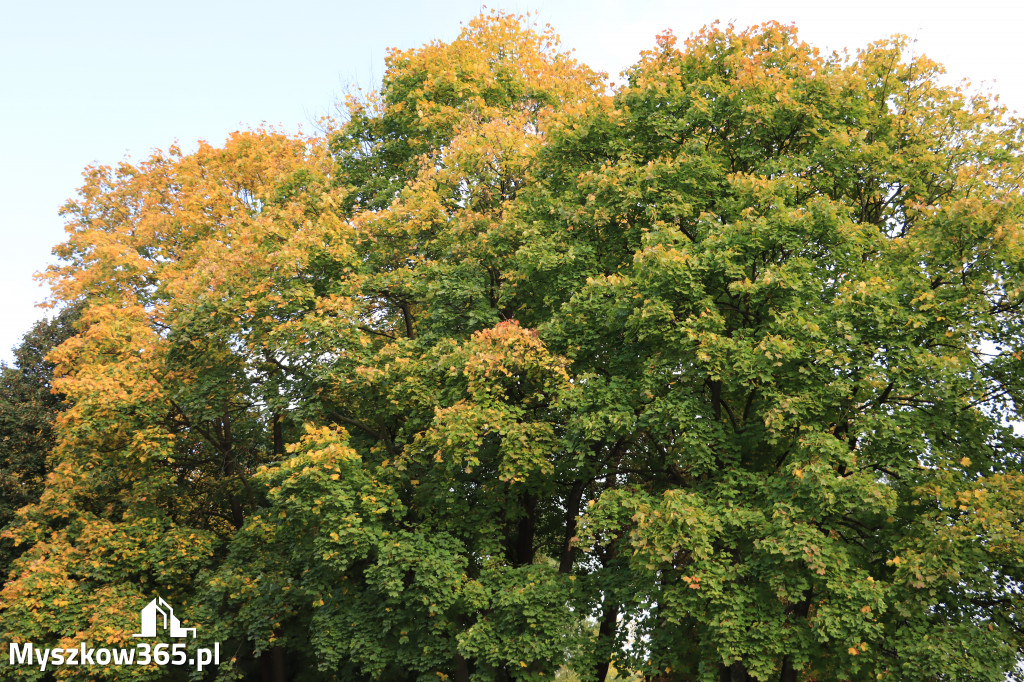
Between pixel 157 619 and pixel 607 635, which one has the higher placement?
pixel 157 619

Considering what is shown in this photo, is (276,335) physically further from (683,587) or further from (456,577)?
(683,587)

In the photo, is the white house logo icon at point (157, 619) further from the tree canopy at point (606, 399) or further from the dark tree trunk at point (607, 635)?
the dark tree trunk at point (607, 635)

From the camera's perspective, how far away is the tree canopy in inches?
582

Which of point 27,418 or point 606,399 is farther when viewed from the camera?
point 27,418

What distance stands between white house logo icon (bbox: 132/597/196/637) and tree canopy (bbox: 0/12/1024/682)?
0.50m

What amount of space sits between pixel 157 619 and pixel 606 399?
543 inches

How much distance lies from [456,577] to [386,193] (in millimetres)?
12400

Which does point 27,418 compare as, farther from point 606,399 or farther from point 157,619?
point 606,399

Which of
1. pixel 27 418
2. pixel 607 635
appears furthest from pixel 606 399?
pixel 27 418

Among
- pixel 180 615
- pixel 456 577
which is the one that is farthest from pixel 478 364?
pixel 180 615

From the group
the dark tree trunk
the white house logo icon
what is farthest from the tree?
the dark tree trunk

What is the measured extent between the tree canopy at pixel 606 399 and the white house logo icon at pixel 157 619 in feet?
1.66

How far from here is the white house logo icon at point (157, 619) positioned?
1994 cm

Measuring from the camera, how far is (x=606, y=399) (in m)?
16.5
